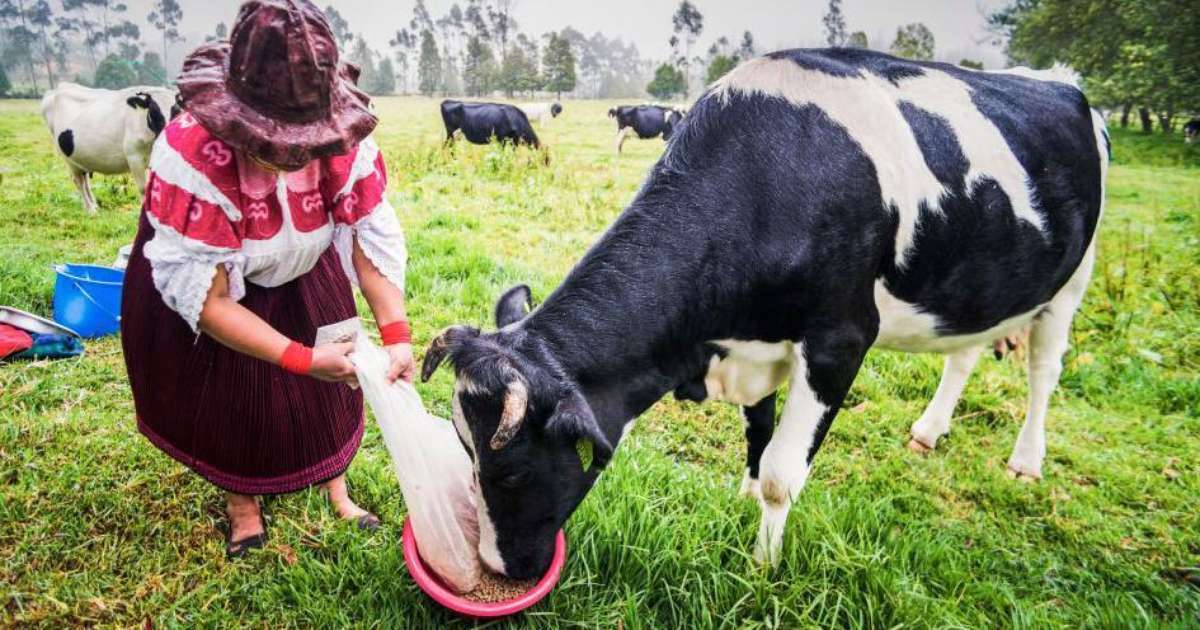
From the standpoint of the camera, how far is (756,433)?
2930mm

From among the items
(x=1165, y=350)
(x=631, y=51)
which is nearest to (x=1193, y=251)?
(x=1165, y=350)

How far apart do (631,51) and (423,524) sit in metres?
118

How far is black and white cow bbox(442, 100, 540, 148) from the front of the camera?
21.0 m

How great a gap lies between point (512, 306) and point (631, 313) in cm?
48

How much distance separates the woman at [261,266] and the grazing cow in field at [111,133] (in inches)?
283

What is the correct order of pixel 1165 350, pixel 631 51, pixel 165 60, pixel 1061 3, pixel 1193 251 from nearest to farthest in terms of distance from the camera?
pixel 1165 350 → pixel 1193 251 → pixel 1061 3 → pixel 165 60 → pixel 631 51

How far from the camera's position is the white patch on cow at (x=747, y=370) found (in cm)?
231

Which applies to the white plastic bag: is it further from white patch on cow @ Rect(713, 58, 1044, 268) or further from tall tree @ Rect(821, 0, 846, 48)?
tall tree @ Rect(821, 0, 846, 48)

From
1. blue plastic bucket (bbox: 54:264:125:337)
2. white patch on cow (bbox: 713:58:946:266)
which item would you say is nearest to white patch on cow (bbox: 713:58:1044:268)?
white patch on cow (bbox: 713:58:946:266)

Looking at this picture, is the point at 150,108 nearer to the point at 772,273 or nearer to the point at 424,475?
the point at 424,475

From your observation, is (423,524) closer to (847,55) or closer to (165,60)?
(847,55)

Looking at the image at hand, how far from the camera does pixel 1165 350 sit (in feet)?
15.4

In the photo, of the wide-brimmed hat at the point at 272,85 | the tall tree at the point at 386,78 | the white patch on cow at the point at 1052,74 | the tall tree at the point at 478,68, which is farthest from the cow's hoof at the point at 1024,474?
the tall tree at the point at 386,78

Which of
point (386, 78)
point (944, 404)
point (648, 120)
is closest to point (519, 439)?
point (944, 404)
